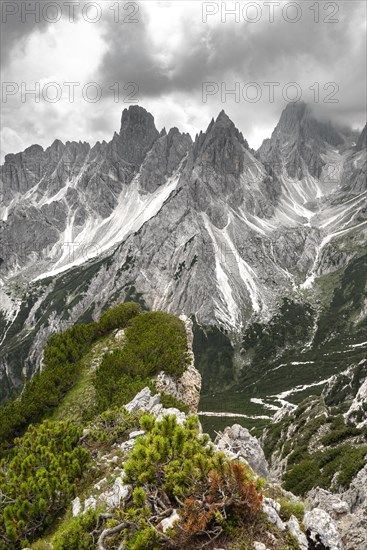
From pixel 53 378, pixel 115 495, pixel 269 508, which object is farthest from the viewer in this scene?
pixel 53 378

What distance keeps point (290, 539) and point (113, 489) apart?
640cm

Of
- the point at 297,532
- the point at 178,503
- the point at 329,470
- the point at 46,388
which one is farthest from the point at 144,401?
the point at 329,470

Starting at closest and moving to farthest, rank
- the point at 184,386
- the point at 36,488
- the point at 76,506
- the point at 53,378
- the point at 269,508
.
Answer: the point at 269,508
the point at 76,506
the point at 36,488
the point at 53,378
the point at 184,386

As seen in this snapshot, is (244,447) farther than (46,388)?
No

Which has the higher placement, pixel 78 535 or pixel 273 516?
pixel 273 516

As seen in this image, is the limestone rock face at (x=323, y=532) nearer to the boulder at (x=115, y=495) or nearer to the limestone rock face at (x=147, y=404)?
the boulder at (x=115, y=495)

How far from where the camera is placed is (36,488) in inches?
515

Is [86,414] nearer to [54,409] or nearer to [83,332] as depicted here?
[54,409]

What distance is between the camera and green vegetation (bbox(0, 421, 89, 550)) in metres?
12.3

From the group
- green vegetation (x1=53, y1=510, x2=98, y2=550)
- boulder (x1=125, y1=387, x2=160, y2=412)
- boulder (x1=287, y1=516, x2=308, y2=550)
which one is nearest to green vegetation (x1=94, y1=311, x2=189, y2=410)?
boulder (x1=125, y1=387, x2=160, y2=412)

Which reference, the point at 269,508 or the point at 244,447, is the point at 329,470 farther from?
the point at 269,508

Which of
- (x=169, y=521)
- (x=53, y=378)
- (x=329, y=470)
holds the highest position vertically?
(x=169, y=521)

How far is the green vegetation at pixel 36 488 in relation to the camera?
12.3 m

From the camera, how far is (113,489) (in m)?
12.9
